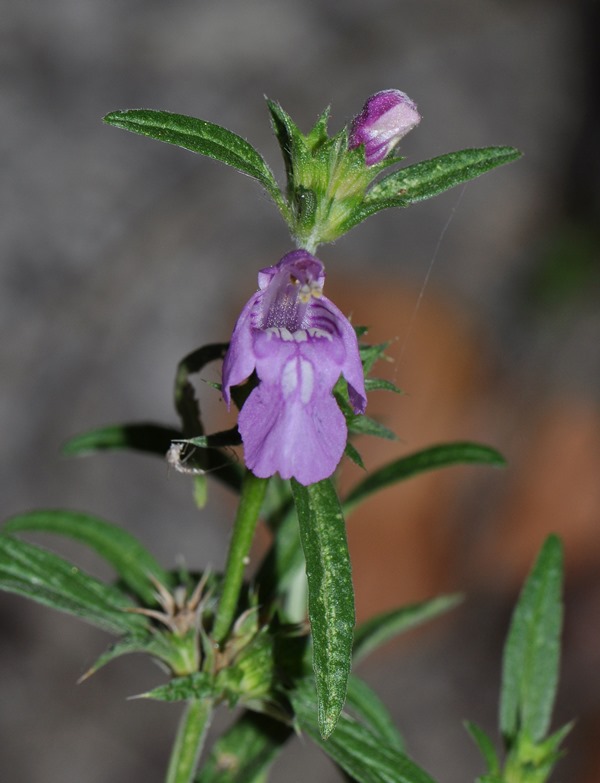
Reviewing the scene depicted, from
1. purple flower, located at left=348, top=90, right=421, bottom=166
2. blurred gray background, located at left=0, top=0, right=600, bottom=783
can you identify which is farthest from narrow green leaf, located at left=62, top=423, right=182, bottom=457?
blurred gray background, located at left=0, top=0, right=600, bottom=783

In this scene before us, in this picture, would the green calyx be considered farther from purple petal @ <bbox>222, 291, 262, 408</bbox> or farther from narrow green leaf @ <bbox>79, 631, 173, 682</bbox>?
narrow green leaf @ <bbox>79, 631, 173, 682</bbox>

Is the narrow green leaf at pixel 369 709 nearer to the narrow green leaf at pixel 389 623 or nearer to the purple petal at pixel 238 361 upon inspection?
the narrow green leaf at pixel 389 623

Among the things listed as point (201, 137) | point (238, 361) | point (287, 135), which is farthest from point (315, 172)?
point (238, 361)

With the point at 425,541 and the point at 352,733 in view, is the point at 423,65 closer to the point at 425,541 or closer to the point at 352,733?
the point at 425,541

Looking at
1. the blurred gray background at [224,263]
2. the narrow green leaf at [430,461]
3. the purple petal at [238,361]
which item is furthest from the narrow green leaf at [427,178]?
the blurred gray background at [224,263]

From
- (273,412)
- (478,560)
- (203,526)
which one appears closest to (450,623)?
(478,560)

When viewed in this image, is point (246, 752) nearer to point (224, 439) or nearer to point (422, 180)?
point (224, 439)

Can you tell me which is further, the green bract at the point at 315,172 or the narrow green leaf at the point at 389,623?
the narrow green leaf at the point at 389,623
